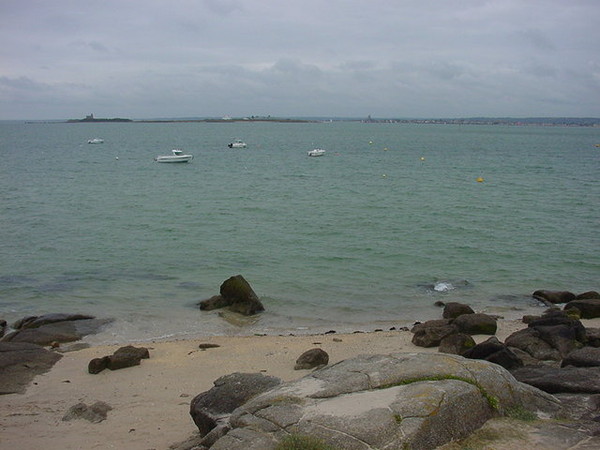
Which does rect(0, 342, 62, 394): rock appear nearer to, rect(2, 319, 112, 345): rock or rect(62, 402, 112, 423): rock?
rect(2, 319, 112, 345): rock

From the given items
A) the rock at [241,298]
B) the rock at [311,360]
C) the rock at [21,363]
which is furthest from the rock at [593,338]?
the rock at [21,363]

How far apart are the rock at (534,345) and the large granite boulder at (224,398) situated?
676cm

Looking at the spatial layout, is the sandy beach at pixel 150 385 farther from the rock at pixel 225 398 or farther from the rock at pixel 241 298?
the rock at pixel 241 298

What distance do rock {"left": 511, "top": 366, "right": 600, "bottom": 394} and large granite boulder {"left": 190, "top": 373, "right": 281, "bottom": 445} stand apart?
4333 millimetres

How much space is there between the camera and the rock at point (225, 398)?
32.1ft

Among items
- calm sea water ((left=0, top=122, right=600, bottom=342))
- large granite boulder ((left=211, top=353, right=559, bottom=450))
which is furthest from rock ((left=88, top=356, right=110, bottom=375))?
large granite boulder ((left=211, top=353, right=559, bottom=450))

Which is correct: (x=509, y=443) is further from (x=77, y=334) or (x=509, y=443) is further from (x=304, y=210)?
(x=304, y=210)

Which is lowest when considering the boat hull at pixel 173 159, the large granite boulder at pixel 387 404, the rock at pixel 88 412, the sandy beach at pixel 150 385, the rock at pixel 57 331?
the rock at pixel 57 331

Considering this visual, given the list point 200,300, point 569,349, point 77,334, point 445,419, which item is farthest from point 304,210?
point 445,419

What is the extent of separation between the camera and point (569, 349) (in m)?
14.2

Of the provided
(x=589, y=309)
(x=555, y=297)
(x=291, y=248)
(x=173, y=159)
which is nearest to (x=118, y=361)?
(x=589, y=309)

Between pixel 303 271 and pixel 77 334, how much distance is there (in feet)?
32.5

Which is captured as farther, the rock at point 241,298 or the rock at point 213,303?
the rock at point 213,303

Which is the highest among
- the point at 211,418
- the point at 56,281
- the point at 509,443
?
the point at 509,443
